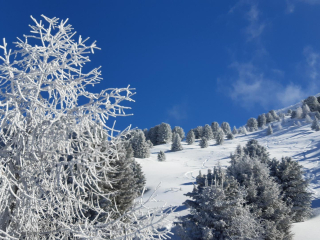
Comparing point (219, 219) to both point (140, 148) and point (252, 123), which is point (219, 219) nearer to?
point (140, 148)

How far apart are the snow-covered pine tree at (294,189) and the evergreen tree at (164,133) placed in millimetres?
53156

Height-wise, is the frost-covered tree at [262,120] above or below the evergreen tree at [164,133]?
above

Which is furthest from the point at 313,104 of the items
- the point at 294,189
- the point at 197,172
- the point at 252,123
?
the point at 294,189

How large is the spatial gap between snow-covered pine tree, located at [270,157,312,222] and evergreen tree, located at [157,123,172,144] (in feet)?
174

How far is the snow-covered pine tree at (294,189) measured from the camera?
16438 mm

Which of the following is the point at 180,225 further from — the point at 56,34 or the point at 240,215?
the point at 56,34

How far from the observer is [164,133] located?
2813 inches

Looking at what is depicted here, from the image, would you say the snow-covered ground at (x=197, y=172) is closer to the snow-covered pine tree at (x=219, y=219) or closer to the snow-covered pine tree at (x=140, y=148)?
the snow-covered pine tree at (x=219, y=219)

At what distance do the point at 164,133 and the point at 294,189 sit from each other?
181 feet

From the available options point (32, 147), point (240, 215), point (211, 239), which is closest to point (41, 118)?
point (32, 147)

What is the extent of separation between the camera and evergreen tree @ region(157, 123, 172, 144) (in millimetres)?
71438

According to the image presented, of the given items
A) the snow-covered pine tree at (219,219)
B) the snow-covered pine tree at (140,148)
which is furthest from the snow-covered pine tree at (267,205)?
the snow-covered pine tree at (140,148)

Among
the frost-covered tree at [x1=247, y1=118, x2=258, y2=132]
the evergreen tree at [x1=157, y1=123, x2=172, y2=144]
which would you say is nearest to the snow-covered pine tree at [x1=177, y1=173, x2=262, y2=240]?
the evergreen tree at [x1=157, y1=123, x2=172, y2=144]

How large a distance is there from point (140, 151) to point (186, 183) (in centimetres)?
1919
